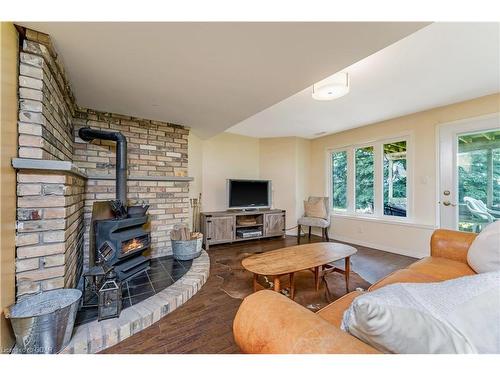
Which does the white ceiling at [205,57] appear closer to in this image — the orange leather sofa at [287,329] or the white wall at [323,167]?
the orange leather sofa at [287,329]

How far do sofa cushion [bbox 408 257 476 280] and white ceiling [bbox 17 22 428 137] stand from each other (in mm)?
1574

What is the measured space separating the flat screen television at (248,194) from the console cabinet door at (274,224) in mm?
279

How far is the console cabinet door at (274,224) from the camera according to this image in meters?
4.30

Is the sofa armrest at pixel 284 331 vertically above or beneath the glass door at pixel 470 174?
beneath

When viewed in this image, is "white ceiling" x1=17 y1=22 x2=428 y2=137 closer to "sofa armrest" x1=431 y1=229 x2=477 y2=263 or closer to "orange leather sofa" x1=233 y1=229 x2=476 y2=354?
"orange leather sofa" x1=233 y1=229 x2=476 y2=354

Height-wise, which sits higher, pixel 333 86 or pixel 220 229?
pixel 333 86

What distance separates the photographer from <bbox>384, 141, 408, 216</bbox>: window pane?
3568mm

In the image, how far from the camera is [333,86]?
7.12 feet

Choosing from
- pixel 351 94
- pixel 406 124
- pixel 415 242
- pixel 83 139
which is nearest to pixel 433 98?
pixel 406 124

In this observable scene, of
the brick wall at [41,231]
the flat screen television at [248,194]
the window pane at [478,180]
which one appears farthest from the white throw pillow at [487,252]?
the flat screen television at [248,194]

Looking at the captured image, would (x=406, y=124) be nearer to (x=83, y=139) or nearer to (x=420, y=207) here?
(x=420, y=207)

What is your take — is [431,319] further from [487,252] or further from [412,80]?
[412,80]

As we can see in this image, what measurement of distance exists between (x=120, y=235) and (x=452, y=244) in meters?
2.95

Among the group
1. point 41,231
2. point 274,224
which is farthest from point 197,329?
point 274,224
